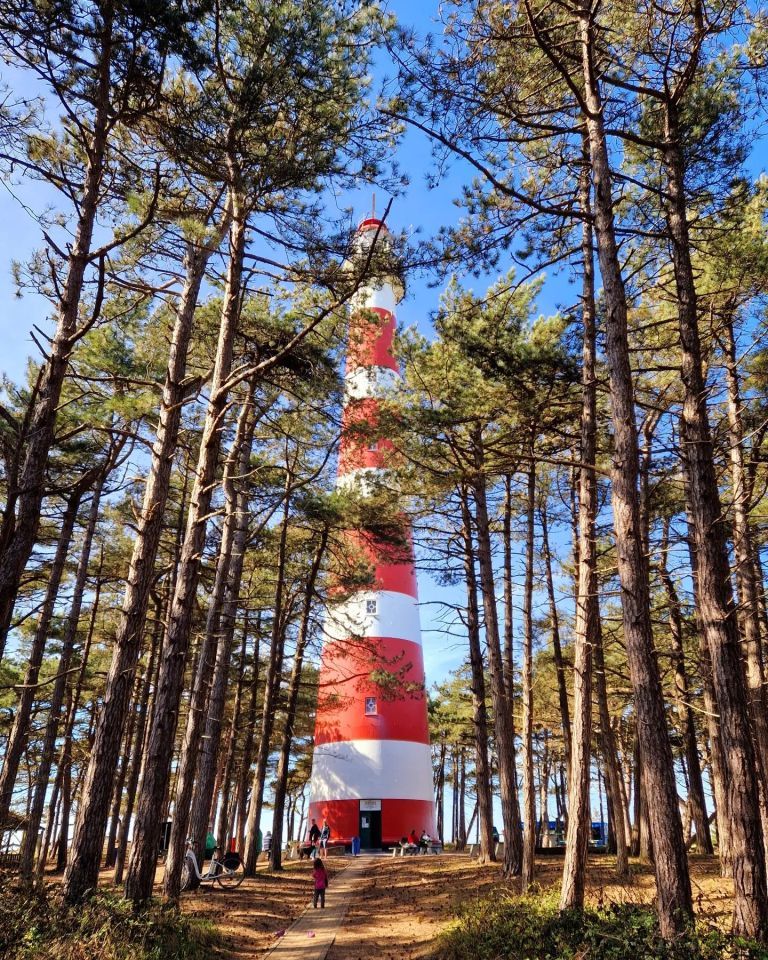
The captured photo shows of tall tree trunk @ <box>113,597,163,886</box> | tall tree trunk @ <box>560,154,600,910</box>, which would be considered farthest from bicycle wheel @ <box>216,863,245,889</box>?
tall tree trunk @ <box>560,154,600,910</box>

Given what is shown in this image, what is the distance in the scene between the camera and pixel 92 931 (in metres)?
5.64

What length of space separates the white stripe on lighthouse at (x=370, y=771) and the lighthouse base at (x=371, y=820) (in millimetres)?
199

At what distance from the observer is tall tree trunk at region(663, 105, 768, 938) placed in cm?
559

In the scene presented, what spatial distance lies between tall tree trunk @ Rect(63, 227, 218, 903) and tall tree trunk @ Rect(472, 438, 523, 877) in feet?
16.3

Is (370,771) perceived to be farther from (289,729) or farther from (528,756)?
(528,756)

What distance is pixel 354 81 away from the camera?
22.8ft

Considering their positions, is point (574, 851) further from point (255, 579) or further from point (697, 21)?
point (255, 579)

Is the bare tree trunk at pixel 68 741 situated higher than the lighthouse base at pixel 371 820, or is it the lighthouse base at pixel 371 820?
the bare tree trunk at pixel 68 741

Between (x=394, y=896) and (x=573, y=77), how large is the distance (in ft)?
41.5

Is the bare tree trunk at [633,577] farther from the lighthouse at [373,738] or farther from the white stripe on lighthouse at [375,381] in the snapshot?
the lighthouse at [373,738]

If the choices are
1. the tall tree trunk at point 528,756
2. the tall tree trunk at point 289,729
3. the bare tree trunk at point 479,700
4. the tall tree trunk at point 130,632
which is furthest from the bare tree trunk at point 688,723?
the tall tree trunk at point 130,632

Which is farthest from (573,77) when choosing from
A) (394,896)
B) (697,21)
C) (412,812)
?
(412,812)

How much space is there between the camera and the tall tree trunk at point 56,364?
4.70 m

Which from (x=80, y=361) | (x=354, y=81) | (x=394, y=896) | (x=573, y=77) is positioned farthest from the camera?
(x=394, y=896)
